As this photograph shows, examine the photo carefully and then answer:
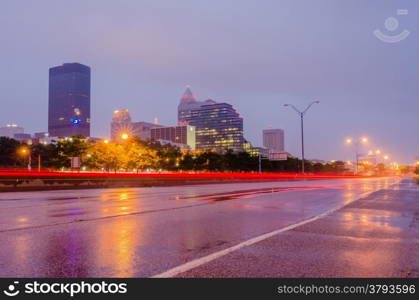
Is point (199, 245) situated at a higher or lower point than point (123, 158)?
lower

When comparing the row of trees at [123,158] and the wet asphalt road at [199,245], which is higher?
the row of trees at [123,158]

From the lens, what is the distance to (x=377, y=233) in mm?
8586

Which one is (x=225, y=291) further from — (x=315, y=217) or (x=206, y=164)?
→ (x=206, y=164)

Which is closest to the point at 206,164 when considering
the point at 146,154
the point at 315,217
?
the point at 146,154

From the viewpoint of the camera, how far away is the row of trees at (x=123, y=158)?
7188cm

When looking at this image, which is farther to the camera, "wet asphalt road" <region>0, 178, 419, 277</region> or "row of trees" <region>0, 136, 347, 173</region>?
"row of trees" <region>0, 136, 347, 173</region>

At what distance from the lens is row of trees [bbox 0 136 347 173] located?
71.9m

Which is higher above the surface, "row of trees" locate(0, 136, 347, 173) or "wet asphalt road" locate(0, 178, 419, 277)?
"row of trees" locate(0, 136, 347, 173)

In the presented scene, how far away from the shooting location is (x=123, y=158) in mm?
81438

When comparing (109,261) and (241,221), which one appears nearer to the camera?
(109,261)

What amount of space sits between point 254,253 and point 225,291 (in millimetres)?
1962

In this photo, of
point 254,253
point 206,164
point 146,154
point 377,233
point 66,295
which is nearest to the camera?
point 66,295

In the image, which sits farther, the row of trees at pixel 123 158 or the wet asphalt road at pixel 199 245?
the row of trees at pixel 123 158

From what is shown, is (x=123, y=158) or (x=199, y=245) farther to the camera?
(x=123, y=158)
